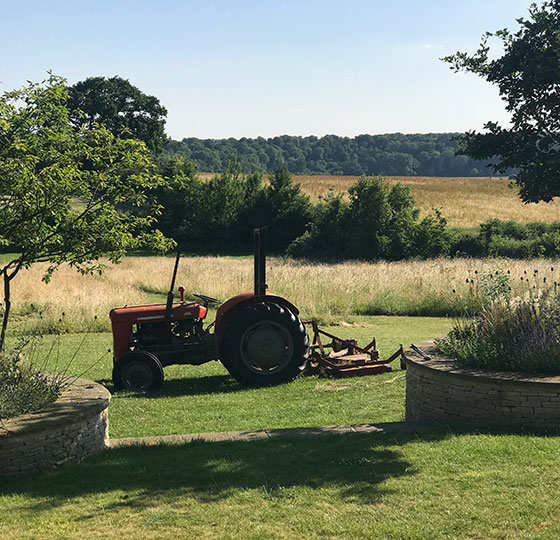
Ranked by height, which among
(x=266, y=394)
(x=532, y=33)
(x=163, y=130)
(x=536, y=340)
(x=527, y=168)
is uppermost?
(x=163, y=130)

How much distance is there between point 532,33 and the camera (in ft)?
41.1

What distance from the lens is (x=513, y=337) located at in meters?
8.28

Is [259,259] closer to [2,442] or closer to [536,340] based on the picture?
[536,340]

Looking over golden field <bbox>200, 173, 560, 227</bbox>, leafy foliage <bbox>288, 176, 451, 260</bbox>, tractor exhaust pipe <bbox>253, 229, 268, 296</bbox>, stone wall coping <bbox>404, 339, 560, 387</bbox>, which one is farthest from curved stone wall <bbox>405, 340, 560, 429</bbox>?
golden field <bbox>200, 173, 560, 227</bbox>

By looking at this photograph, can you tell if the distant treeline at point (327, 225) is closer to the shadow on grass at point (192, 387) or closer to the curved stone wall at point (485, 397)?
the shadow on grass at point (192, 387)

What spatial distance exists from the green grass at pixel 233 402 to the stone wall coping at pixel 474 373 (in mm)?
936

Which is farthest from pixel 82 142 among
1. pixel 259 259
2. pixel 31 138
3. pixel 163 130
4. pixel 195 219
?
pixel 163 130

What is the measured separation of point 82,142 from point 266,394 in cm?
435

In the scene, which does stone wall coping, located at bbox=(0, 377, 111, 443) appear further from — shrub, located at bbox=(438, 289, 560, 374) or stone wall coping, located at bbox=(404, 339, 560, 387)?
shrub, located at bbox=(438, 289, 560, 374)

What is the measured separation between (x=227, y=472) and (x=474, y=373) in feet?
9.49

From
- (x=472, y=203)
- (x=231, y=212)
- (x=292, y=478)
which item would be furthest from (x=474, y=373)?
(x=472, y=203)

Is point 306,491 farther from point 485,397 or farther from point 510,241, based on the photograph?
point 510,241

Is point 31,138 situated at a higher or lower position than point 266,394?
higher

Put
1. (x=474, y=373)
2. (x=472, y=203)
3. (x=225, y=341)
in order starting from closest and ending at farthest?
(x=474, y=373) < (x=225, y=341) < (x=472, y=203)
